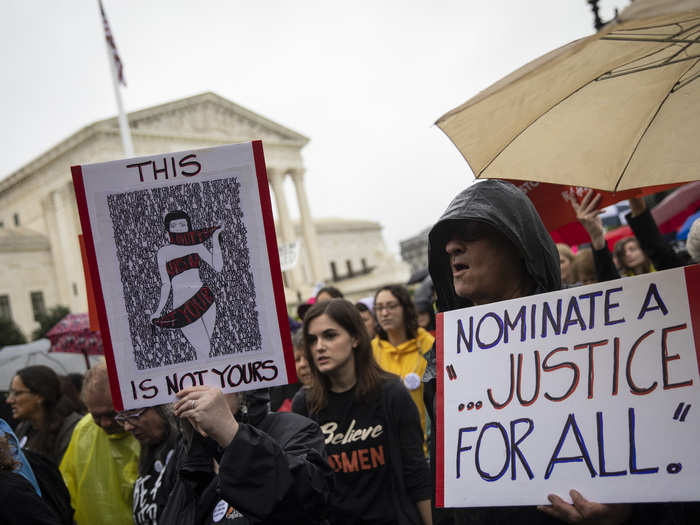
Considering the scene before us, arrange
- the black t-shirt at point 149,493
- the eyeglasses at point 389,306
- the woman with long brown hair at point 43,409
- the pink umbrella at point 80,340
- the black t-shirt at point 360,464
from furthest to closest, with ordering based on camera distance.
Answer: the pink umbrella at point 80,340
the eyeglasses at point 389,306
the woman with long brown hair at point 43,409
the black t-shirt at point 360,464
the black t-shirt at point 149,493

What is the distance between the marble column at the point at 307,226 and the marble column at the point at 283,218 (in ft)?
5.40

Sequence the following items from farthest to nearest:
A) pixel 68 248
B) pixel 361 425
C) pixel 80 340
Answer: pixel 68 248 → pixel 80 340 → pixel 361 425

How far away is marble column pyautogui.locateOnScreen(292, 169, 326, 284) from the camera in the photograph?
5050 cm

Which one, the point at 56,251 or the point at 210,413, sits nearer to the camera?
the point at 210,413

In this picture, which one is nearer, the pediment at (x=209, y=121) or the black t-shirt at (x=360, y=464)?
the black t-shirt at (x=360, y=464)

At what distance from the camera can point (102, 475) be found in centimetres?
318

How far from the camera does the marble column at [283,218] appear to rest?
45.8m

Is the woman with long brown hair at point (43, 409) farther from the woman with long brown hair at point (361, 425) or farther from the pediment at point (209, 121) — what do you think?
the pediment at point (209, 121)

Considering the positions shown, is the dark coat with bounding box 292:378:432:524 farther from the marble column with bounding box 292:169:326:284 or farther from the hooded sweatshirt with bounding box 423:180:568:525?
the marble column with bounding box 292:169:326:284

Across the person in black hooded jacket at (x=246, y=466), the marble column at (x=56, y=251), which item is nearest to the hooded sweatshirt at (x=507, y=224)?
the person in black hooded jacket at (x=246, y=466)

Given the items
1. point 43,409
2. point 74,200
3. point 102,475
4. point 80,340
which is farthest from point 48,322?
point 102,475

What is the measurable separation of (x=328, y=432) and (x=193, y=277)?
1.44 metres

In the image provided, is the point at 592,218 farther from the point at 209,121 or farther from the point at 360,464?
the point at 209,121

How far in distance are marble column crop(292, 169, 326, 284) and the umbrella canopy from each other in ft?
139
